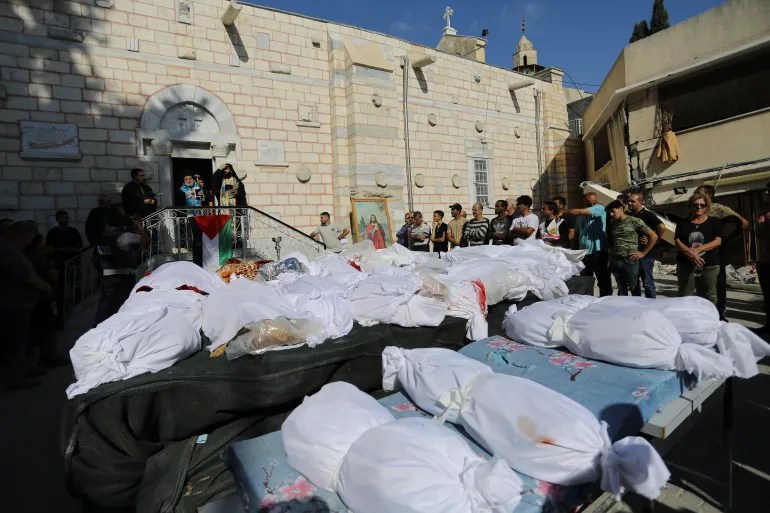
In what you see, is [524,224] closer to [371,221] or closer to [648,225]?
[648,225]

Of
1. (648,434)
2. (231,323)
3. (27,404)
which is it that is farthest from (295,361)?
(27,404)

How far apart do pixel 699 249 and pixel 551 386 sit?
3491mm

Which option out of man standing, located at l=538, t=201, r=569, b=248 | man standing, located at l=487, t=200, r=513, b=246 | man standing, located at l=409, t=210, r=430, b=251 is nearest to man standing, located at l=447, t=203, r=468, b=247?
man standing, located at l=409, t=210, r=430, b=251

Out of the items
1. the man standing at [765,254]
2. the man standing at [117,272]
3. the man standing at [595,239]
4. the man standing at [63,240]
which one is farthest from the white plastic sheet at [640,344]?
the man standing at [63,240]

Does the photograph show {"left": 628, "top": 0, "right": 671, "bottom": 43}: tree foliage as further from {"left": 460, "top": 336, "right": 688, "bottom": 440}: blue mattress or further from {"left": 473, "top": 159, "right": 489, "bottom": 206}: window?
{"left": 460, "top": 336, "right": 688, "bottom": 440}: blue mattress

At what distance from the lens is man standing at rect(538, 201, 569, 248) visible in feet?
20.8

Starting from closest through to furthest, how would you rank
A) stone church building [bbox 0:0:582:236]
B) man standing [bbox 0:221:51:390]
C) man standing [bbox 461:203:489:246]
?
1. man standing [bbox 0:221:51:390]
2. man standing [bbox 461:203:489:246]
3. stone church building [bbox 0:0:582:236]

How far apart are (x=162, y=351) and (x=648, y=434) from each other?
2410mm

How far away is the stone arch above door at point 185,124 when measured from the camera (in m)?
8.55

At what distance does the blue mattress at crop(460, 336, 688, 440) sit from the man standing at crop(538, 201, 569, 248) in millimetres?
4106

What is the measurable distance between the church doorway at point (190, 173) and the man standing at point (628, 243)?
298 inches

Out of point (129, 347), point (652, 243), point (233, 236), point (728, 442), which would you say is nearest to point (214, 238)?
point (233, 236)

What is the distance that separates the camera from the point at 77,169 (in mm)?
7949

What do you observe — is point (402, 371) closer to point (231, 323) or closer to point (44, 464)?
point (231, 323)
